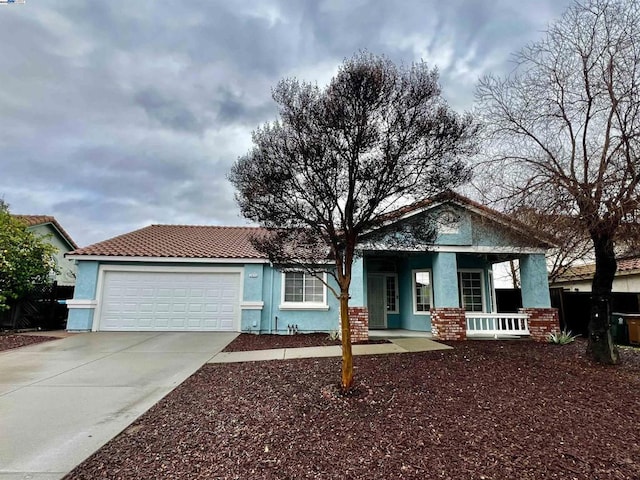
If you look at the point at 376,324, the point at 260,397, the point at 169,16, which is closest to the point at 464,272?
the point at 376,324

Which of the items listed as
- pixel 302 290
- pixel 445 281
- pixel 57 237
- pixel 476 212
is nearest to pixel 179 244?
pixel 302 290

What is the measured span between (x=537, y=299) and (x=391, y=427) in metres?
9.23

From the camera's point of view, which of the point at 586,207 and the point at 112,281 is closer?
the point at 586,207

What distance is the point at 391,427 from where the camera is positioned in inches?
164

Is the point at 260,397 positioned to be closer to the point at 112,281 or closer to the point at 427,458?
the point at 427,458

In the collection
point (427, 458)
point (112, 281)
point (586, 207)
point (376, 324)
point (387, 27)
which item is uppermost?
point (387, 27)

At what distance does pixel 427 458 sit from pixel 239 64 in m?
9.56

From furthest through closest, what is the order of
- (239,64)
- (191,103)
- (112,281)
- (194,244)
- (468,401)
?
(194,244) < (112,281) < (191,103) < (239,64) < (468,401)

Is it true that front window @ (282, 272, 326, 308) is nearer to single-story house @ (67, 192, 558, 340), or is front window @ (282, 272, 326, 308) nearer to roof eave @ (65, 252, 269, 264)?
single-story house @ (67, 192, 558, 340)

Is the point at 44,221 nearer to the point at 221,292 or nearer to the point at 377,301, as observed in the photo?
the point at 221,292

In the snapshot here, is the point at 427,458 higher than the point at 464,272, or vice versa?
the point at 464,272

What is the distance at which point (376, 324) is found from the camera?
13633mm

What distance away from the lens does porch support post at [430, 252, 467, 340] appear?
10.5 meters

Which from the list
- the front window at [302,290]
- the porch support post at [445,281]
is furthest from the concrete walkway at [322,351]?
the front window at [302,290]
